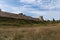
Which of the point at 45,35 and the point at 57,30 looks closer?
the point at 45,35

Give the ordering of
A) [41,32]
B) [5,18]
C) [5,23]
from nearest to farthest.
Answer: [41,32] < [5,23] < [5,18]

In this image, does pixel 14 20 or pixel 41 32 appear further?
pixel 14 20

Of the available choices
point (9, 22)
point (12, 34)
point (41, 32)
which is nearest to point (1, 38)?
point (12, 34)

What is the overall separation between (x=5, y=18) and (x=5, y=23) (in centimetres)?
187

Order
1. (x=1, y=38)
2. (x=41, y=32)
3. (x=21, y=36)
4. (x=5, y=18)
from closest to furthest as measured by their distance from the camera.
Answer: (x=1, y=38), (x=21, y=36), (x=41, y=32), (x=5, y=18)

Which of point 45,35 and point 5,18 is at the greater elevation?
point 5,18

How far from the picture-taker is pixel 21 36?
20.9 meters

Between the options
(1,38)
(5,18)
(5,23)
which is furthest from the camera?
(5,18)

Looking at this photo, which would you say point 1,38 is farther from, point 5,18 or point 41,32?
point 5,18

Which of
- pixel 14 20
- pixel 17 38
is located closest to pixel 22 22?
pixel 14 20

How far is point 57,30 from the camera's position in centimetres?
2347

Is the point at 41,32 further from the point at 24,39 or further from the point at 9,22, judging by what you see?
the point at 9,22

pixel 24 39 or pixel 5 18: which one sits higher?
pixel 5 18

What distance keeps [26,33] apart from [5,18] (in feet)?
22.0
